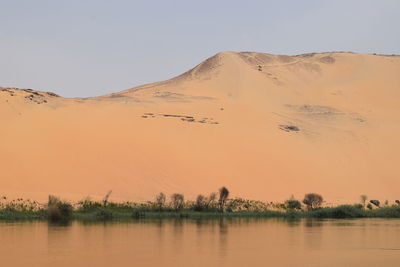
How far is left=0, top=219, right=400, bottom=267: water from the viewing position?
15367mm

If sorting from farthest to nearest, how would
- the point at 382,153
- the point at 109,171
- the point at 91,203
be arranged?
the point at 382,153 < the point at 109,171 < the point at 91,203

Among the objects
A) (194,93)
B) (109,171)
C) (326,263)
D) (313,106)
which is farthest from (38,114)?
(326,263)

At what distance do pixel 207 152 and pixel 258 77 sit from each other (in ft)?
50.8

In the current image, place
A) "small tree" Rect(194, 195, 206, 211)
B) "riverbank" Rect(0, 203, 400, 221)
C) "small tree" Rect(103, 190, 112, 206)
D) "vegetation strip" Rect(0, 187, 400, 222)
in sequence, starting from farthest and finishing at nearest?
1. "small tree" Rect(194, 195, 206, 211)
2. "small tree" Rect(103, 190, 112, 206)
3. "vegetation strip" Rect(0, 187, 400, 222)
4. "riverbank" Rect(0, 203, 400, 221)

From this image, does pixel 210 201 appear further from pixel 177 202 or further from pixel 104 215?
pixel 104 215

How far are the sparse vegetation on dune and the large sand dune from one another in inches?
63.6

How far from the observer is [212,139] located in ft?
135

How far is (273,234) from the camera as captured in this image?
72.6 ft

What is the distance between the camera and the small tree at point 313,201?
1352 inches

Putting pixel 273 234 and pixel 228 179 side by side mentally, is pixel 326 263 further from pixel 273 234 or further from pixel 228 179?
pixel 228 179

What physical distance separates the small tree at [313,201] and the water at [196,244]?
7951 millimetres

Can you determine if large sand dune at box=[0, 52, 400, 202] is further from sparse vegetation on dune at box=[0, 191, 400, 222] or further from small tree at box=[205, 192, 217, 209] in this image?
small tree at box=[205, 192, 217, 209]

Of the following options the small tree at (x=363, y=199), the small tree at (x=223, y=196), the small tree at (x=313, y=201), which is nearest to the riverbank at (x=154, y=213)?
the small tree at (x=223, y=196)

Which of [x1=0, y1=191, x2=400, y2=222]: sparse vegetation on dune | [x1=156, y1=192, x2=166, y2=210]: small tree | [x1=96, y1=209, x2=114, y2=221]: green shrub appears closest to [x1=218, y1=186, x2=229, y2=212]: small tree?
[x1=0, y1=191, x2=400, y2=222]: sparse vegetation on dune
